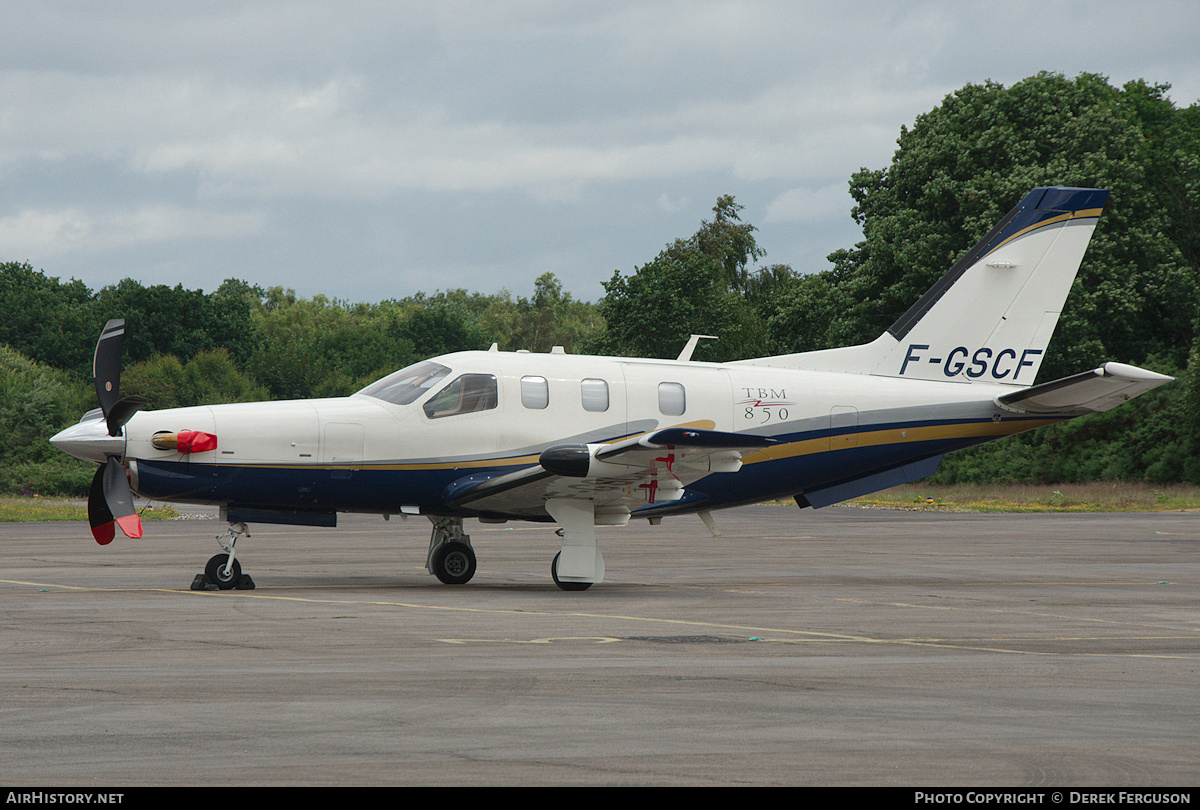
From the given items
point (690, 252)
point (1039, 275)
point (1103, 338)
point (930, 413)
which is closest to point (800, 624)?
point (930, 413)

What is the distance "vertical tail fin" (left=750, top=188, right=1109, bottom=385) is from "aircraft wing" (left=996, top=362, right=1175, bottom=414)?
96 centimetres

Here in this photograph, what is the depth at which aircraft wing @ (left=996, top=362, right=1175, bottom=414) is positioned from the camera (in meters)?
16.3

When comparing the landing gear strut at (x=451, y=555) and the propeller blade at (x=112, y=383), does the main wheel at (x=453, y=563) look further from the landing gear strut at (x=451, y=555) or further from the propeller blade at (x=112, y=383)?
the propeller blade at (x=112, y=383)

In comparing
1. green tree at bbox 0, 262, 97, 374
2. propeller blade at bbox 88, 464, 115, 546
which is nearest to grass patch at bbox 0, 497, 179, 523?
propeller blade at bbox 88, 464, 115, 546

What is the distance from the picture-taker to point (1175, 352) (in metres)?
49.5

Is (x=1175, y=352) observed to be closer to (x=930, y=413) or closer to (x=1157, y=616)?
(x=930, y=413)

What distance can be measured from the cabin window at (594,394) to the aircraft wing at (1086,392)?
20.1ft

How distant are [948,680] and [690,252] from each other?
72415 mm

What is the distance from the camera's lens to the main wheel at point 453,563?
661 inches

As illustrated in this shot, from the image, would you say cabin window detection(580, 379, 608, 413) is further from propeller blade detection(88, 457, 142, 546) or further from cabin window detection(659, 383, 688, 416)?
propeller blade detection(88, 457, 142, 546)

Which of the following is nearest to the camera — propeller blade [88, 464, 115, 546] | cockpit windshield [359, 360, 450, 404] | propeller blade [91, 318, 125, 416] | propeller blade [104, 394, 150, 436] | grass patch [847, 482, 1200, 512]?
propeller blade [104, 394, 150, 436]

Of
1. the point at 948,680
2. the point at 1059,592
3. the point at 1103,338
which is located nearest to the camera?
the point at 948,680

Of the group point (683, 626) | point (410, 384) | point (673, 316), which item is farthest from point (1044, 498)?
point (683, 626)

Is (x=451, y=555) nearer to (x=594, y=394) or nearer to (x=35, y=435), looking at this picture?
(x=594, y=394)
